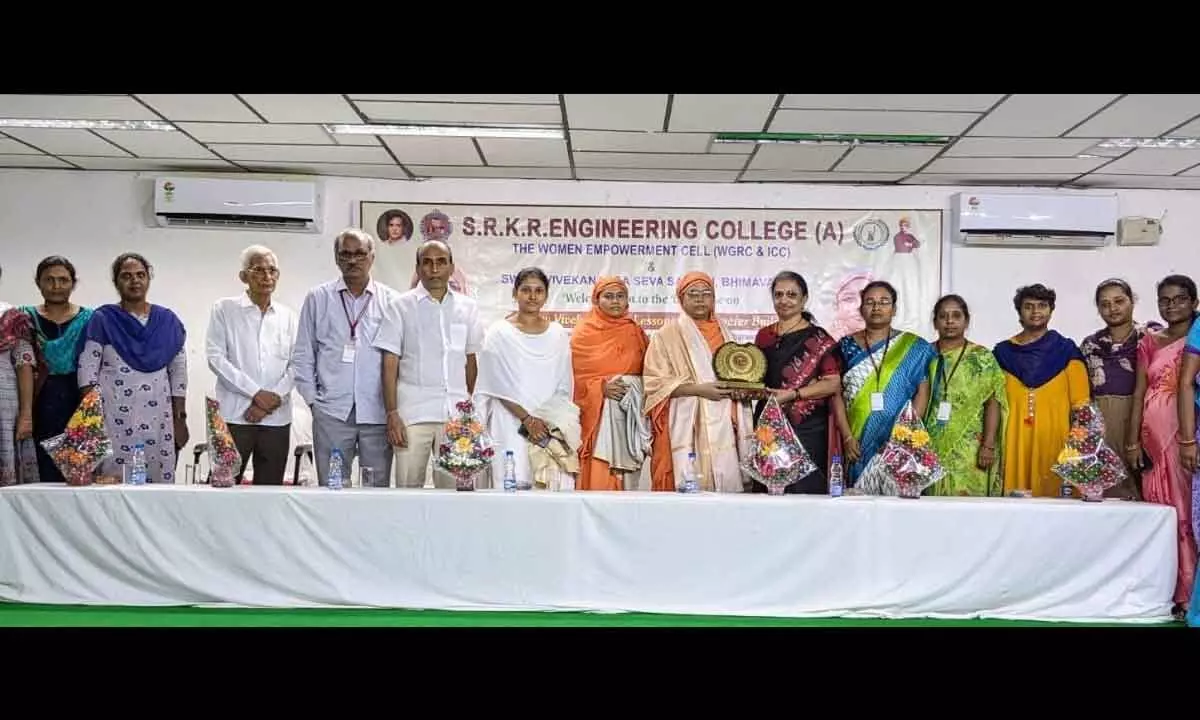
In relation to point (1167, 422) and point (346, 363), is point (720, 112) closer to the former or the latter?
point (346, 363)

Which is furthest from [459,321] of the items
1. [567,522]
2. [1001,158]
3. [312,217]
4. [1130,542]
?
[1001,158]

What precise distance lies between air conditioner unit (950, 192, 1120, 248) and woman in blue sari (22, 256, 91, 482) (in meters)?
5.02

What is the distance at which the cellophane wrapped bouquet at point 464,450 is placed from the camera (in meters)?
→ 3.78

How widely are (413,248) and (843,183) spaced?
2.75 meters

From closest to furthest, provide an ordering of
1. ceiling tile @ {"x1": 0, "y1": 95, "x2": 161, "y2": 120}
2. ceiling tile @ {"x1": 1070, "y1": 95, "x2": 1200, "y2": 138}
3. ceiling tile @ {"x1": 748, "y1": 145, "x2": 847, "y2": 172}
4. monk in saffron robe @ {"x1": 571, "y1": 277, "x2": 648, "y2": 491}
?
monk in saffron robe @ {"x1": 571, "y1": 277, "x2": 648, "y2": 491} < ceiling tile @ {"x1": 1070, "y1": 95, "x2": 1200, "y2": 138} < ceiling tile @ {"x1": 0, "y1": 95, "x2": 161, "y2": 120} < ceiling tile @ {"x1": 748, "y1": 145, "x2": 847, "y2": 172}

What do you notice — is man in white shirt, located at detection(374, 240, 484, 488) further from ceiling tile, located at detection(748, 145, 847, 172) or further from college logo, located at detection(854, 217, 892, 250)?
college logo, located at detection(854, 217, 892, 250)

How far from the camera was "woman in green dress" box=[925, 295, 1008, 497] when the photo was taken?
14.7ft

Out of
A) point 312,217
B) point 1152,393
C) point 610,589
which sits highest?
point 312,217

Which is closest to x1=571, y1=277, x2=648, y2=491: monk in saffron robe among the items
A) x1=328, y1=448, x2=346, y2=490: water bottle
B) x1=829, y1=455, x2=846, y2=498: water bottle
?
x1=829, y1=455, x2=846, y2=498: water bottle

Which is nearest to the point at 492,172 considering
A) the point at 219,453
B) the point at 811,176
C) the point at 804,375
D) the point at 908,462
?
the point at 811,176

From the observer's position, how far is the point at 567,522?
3.62 m

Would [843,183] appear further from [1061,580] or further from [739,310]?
[1061,580]

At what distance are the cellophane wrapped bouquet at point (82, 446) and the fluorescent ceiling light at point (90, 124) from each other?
7.22 ft

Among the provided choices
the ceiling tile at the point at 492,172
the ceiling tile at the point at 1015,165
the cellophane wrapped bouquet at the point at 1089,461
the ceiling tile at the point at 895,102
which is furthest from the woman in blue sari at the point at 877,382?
the ceiling tile at the point at 492,172
